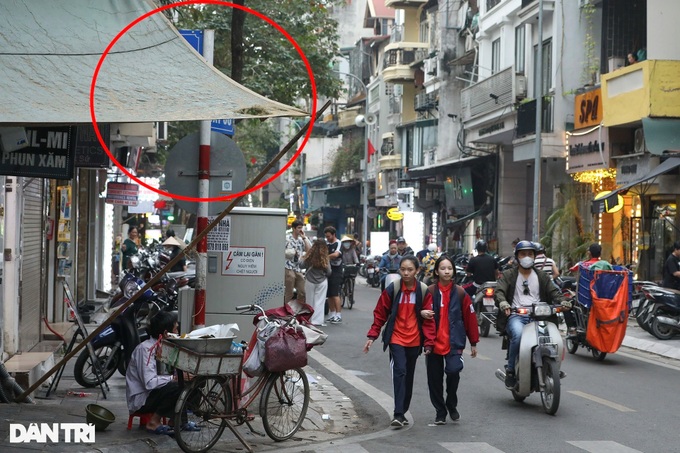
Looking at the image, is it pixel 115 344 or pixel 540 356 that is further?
pixel 115 344

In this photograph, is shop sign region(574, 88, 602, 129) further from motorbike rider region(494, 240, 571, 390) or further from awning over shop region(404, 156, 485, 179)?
motorbike rider region(494, 240, 571, 390)

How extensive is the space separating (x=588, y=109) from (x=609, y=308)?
49.1 feet

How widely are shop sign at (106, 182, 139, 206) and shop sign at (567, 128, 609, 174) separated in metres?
11.8

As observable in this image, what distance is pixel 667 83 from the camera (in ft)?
83.0

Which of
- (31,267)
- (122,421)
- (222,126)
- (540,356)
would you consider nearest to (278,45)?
(31,267)

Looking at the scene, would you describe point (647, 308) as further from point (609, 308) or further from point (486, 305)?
point (609, 308)

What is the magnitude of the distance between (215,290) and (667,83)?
16.2 meters

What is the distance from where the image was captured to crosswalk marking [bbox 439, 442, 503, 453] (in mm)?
9734

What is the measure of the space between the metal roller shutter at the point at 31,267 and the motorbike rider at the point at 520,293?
6368 mm

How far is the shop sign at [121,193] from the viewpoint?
95.3 feet

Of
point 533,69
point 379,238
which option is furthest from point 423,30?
point 533,69

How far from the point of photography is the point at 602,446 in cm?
994

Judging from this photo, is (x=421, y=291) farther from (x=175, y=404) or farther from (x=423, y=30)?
(x=423, y=30)

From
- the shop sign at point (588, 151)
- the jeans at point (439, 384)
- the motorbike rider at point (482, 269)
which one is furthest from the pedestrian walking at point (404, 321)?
the shop sign at point (588, 151)
